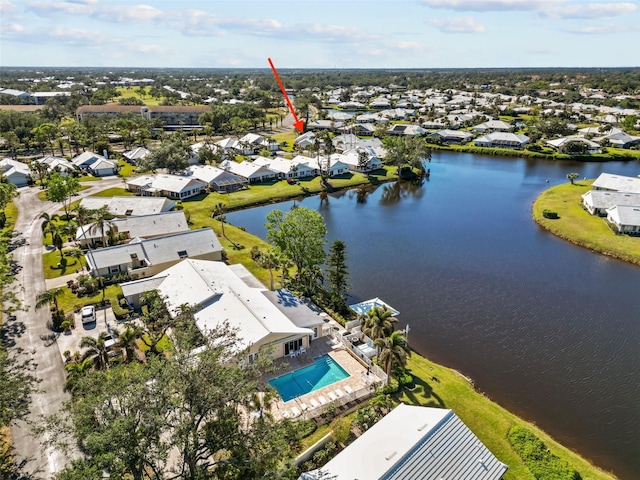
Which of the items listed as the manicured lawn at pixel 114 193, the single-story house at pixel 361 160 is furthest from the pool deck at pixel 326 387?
the single-story house at pixel 361 160

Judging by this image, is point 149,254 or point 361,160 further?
point 361,160

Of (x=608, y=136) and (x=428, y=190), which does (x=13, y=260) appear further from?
(x=608, y=136)

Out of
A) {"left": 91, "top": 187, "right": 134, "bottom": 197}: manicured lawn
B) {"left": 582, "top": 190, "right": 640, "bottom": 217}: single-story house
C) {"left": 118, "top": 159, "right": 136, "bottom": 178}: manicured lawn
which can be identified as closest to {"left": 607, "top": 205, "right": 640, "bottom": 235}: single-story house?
{"left": 582, "top": 190, "right": 640, "bottom": 217}: single-story house

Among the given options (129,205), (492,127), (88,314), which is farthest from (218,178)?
(492,127)

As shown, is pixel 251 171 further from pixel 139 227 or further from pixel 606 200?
pixel 606 200

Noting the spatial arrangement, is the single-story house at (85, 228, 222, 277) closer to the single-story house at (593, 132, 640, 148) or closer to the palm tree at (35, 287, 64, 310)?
the palm tree at (35, 287, 64, 310)

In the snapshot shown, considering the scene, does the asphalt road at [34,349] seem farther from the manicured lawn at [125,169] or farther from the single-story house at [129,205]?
the manicured lawn at [125,169]
